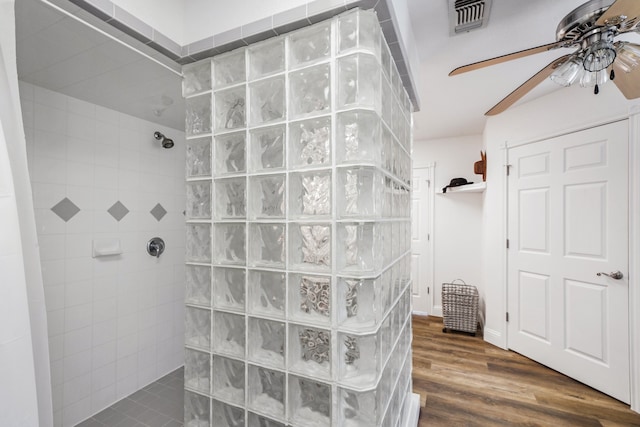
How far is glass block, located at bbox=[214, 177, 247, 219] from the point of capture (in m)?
1.11

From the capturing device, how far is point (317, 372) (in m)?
0.96

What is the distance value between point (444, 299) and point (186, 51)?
10.8 ft

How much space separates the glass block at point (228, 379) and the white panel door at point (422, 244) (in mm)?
3045

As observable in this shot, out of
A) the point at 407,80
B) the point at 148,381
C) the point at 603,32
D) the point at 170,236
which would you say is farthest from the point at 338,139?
the point at 148,381

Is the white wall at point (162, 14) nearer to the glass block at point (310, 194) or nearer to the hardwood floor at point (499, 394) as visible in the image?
the glass block at point (310, 194)

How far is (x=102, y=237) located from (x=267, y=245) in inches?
59.9

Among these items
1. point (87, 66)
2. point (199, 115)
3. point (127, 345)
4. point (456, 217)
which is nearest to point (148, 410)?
point (127, 345)

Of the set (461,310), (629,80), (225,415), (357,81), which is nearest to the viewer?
(357,81)

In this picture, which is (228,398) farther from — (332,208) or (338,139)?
(338,139)

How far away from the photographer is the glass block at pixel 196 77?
1.20m

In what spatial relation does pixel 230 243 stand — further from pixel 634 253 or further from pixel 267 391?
pixel 634 253

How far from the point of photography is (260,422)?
1.04m

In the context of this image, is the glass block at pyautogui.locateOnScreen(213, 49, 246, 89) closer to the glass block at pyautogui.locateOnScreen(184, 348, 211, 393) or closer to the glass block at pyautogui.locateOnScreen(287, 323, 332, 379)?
the glass block at pyautogui.locateOnScreen(287, 323, 332, 379)

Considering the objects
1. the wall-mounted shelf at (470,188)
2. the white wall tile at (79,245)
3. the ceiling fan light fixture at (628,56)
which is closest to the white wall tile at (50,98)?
the white wall tile at (79,245)
